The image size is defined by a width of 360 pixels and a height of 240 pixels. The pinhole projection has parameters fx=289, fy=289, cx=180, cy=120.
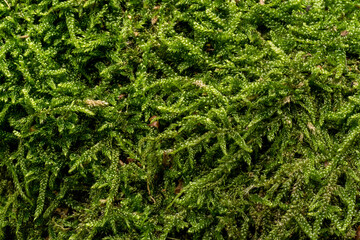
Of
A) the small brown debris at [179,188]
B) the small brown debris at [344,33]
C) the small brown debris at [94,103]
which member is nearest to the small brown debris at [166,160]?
the small brown debris at [179,188]

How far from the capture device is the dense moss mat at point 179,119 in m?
1.78

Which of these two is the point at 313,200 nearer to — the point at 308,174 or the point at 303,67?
the point at 308,174

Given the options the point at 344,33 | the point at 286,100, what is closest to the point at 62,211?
the point at 286,100

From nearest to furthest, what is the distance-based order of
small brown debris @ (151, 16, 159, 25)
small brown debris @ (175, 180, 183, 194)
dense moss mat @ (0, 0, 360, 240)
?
dense moss mat @ (0, 0, 360, 240), small brown debris @ (175, 180, 183, 194), small brown debris @ (151, 16, 159, 25)

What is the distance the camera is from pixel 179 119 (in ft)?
6.43

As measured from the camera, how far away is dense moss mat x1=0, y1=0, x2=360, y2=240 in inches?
70.1

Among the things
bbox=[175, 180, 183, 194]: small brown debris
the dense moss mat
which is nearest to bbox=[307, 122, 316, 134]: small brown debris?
the dense moss mat

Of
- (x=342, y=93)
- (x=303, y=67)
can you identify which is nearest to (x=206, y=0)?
(x=303, y=67)

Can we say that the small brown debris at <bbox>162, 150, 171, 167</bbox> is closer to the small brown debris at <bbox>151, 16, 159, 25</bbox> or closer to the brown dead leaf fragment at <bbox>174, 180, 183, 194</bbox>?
the brown dead leaf fragment at <bbox>174, 180, 183, 194</bbox>

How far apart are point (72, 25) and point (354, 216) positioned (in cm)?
221

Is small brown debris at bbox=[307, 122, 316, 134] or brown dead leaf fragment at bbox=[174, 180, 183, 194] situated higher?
small brown debris at bbox=[307, 122, 316, 134]

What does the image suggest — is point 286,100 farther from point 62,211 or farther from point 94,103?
point 62,211

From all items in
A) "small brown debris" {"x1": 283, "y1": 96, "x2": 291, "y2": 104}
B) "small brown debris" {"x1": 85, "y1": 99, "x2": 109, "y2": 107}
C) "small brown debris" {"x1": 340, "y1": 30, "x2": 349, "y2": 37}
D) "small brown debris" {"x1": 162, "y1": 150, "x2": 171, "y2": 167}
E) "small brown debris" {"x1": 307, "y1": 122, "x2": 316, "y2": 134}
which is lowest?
"small brown debris" {"x1": 162, "y1": 150, "x2": 171, "y2": 167}

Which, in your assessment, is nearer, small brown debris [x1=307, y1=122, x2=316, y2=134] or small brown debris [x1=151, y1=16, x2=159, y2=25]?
small brown debris [x1=307, y1=122, x2=316, y2=134]
